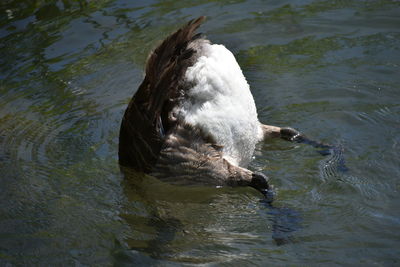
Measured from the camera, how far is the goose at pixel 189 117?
192 inches

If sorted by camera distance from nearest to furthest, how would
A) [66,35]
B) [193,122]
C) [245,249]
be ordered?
[245,249]
[193,122]
[66,35]

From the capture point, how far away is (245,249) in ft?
14.7

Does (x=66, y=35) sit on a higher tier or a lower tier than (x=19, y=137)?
higher

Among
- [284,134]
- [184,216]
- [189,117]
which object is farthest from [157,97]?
[284,134]

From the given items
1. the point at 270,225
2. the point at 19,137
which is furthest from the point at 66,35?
the point at 270,225

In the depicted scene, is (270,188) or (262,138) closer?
(270,188)

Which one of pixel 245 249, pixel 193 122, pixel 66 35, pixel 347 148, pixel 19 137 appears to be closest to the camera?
pixel 245 249

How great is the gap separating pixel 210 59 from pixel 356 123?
6.54 feet

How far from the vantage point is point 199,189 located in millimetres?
5191

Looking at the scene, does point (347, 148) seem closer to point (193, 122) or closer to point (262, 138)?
point (262, 138)

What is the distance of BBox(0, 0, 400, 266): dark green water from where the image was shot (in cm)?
463

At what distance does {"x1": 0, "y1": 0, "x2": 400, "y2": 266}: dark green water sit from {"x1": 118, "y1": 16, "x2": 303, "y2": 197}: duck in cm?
27

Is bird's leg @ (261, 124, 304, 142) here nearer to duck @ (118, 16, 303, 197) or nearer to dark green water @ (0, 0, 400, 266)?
dark green water @ (0, 0, 400, 266)

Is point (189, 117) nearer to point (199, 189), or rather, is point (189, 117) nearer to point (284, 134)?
point (199, 189)
